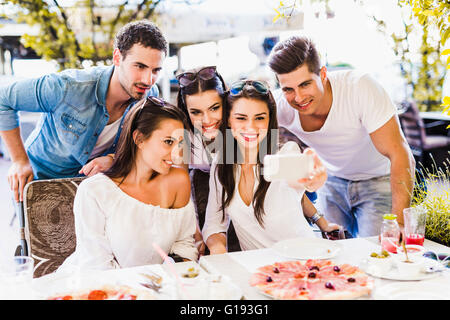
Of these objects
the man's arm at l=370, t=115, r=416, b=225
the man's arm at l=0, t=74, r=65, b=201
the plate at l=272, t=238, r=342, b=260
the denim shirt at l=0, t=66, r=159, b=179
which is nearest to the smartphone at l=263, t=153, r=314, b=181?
the plate at l=272, t=238, r=342, b=260

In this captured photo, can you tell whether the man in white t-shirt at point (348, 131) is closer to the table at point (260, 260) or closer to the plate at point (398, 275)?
the table at point (260, 260)

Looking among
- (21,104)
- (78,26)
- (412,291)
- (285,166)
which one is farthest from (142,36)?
(78,26)

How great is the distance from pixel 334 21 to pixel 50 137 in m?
2.51

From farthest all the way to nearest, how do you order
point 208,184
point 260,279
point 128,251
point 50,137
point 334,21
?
point 334,21 → point 50,137 → point 208,184 → point 128,251 → point 260,279

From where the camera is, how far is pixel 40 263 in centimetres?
218

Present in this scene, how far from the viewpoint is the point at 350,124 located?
8.24 feet

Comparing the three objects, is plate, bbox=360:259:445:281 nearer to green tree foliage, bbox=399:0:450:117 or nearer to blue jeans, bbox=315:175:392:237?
green tree foliage, bbox=399:0:450:117

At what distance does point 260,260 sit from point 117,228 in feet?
1.97

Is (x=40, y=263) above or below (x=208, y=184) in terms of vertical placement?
below

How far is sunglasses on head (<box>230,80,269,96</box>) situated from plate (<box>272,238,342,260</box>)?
672 mm

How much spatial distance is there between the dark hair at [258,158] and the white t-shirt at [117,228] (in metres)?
0.26

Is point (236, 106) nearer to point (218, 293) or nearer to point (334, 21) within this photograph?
point (218, 293)

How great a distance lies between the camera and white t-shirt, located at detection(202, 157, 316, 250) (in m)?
2.13
